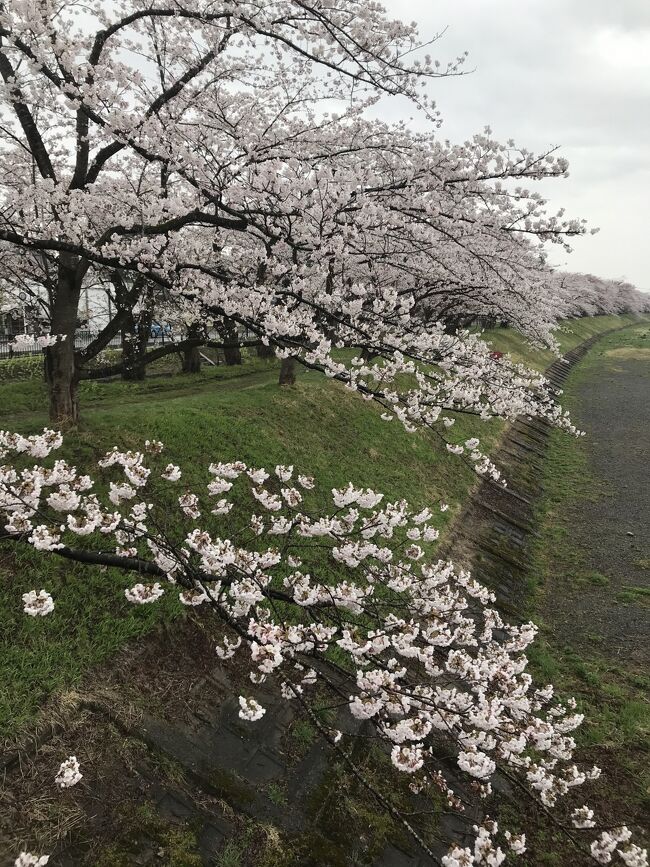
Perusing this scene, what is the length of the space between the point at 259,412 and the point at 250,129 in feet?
21.7

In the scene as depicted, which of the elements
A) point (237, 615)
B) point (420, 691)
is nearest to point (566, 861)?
point (420, 691)

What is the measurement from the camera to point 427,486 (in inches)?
580

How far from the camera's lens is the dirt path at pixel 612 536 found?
10.6 m

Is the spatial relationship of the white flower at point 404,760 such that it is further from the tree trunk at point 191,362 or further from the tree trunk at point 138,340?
the tree trunk at point 191,362

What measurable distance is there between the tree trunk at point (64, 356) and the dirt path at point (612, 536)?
1127 cm

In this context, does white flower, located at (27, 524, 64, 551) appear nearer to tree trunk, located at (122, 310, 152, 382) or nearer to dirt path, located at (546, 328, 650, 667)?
dirt path, located at (546, 328, 650, 667)

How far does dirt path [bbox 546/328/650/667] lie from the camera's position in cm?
1058

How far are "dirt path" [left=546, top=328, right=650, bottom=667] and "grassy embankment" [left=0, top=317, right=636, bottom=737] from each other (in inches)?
149

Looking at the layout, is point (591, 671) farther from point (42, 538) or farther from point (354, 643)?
point (42, 538)

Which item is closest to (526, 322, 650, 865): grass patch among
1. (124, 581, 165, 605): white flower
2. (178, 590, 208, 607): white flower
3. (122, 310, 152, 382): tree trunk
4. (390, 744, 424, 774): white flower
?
(390, 744, 424, 774): white flower

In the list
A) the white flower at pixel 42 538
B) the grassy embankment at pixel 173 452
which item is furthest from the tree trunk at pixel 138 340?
the white flower at pixel 42 538

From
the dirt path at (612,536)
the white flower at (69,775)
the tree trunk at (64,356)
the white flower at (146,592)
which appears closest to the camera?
the white flower at (69,775)

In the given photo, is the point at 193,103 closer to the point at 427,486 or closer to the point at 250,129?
the point at 250,129

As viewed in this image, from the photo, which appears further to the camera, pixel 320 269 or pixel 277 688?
pixel 320 269
